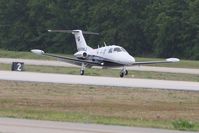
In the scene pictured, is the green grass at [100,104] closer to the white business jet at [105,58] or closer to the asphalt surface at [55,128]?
the asphalt surface at [55,128]

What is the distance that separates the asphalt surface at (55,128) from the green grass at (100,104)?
0.79 metres

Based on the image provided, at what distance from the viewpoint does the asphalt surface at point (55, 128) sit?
560 inches

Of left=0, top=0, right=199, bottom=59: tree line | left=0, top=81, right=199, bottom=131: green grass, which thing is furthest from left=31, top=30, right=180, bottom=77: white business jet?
left=0, top=0, right=199, bottom=59: tree line

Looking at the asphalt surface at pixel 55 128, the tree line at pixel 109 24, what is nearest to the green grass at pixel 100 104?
the asphalt surface at pixel 55 128

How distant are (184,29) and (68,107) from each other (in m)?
58.5

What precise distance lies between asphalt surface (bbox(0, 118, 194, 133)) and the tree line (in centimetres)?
6010

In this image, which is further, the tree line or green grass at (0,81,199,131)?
the tree line

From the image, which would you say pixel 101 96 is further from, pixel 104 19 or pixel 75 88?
pixel 104 19

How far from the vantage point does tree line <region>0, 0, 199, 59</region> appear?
254 feet

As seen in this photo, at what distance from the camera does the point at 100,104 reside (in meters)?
21.2

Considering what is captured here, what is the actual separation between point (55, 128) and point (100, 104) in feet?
21.6

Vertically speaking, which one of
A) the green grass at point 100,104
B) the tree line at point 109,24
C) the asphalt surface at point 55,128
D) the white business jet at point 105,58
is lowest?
the asphalt surface at point 55,128

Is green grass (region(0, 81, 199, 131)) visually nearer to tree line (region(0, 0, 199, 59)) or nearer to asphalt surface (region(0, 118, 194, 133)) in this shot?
asphalt surface (region(0, 118, 194, 133))

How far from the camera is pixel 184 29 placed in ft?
254
